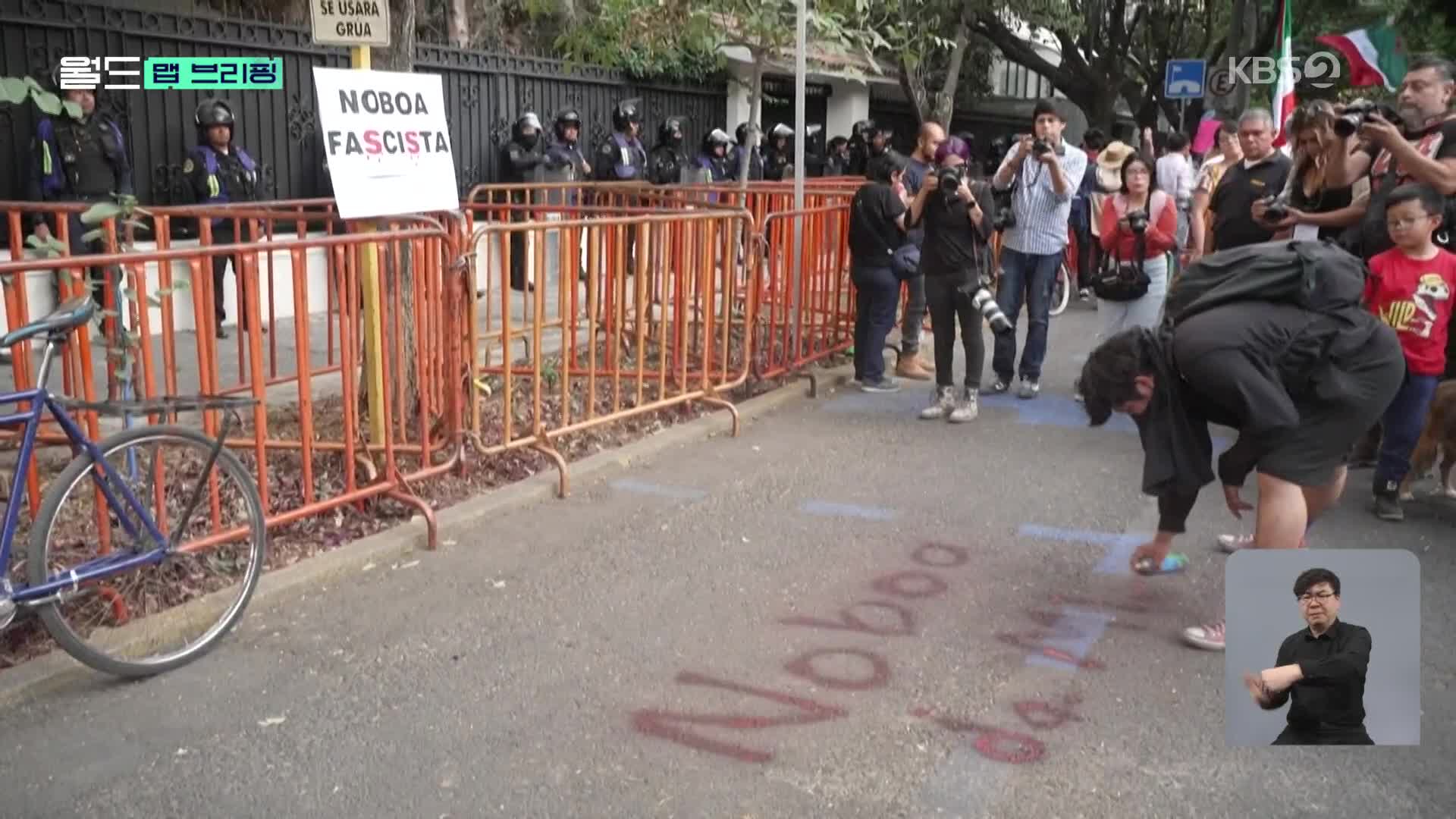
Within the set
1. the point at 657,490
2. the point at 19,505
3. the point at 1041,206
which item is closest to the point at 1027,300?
the point at 1041,206

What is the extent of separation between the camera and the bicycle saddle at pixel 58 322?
3.80 meters

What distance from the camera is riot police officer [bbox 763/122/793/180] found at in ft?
53.3

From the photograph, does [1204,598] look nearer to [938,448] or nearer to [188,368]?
[938,448]

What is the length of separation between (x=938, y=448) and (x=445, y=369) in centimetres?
286

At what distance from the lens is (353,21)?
5648 millimetres

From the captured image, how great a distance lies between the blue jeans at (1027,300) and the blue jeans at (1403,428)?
2752 millimetres

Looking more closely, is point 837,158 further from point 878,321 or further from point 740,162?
point 878,321

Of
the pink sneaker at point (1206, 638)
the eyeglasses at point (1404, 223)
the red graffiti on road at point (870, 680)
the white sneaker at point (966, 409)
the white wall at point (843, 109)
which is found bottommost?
the red graffiti on road at point (870, 680)

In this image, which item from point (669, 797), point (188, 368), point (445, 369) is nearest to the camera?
point (669, 797)

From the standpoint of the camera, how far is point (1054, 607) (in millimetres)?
4789

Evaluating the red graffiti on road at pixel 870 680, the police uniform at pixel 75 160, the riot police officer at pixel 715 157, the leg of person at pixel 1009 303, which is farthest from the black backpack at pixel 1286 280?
the riot police officer at pixel 715 157

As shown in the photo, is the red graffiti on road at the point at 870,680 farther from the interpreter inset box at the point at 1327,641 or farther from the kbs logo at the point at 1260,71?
the kbs logo at the point at 1260,71

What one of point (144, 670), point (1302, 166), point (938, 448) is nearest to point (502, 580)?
point (144, 670)

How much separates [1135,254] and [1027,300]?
42.0 inches
